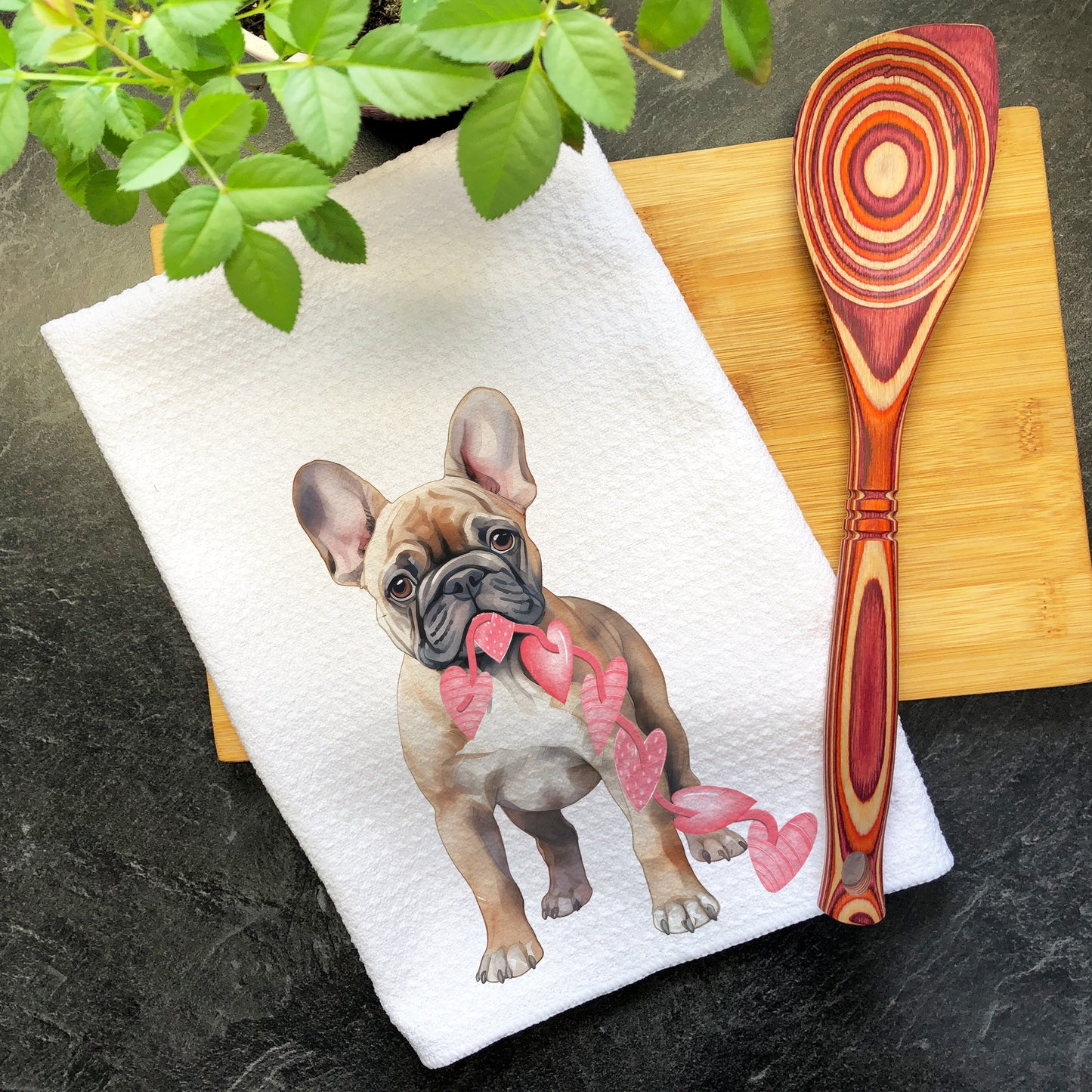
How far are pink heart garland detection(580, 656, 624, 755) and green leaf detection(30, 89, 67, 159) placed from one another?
1.29 ft

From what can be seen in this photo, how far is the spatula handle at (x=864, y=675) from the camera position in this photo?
524 mm

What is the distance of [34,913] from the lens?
0.68 metres

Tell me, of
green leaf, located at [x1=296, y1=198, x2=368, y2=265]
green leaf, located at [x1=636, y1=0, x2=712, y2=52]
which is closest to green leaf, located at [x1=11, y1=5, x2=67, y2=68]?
green leaf, located at [x1=296, y1=198, x2=368, y2=265]

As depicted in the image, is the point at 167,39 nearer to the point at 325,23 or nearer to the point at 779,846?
the point at 325,23

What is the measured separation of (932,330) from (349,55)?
1.25 feet

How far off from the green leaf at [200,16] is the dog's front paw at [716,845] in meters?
0.50

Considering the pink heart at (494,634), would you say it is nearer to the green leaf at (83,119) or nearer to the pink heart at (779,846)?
the pink heart at (779,846)

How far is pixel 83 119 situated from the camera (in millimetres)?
338

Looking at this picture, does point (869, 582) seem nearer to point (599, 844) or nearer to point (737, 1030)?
point (599, 844)

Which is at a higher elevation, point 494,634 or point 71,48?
point 71,48

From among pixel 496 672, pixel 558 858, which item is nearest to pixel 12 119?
pixel 496 672

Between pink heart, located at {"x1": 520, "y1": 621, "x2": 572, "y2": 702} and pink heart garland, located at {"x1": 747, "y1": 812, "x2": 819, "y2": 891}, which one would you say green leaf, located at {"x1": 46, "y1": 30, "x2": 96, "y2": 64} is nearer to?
pink heart, located at {"x1": 520, "y1": 621, "x2": 572, "y2": 702}

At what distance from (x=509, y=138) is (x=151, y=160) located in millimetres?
134

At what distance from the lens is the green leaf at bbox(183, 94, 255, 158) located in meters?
0.31
